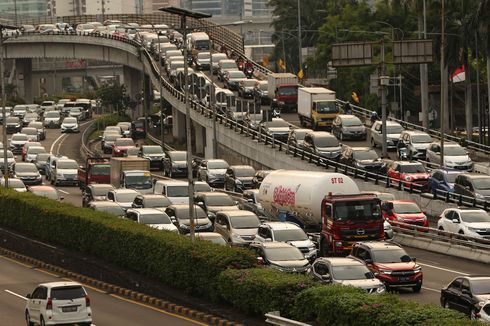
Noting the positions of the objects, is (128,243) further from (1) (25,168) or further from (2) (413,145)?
(1) (25,168)

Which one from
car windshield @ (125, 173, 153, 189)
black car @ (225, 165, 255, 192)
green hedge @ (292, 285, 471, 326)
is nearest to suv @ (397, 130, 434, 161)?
black car @ (225, 165, 255, 192)

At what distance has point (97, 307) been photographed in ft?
138

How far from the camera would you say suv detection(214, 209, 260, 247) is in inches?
1974

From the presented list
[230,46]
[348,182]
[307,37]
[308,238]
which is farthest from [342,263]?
[307,37]

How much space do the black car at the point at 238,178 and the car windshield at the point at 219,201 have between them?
11112mm

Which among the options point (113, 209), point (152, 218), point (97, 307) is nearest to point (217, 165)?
point (113, 209)

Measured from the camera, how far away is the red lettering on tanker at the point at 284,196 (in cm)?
5390

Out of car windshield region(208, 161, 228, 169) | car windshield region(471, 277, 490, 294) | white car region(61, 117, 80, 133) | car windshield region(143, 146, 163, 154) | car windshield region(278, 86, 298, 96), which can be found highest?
car windshield region(278, 86, 298, 96)

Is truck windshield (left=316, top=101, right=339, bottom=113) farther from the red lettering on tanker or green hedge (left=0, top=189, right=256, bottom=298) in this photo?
the red lettering on tanker

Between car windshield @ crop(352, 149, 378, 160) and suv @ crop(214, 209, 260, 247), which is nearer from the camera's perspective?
suv @ crop(214, 209, 260, 247)

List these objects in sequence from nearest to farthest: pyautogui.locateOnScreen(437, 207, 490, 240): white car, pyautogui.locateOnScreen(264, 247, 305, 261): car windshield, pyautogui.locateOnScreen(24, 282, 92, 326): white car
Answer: pyautogui.locateOnScreen(24, 282, 92, 326): white car < pyautogui.locateOnScreen(264, 247, 305, 261): car windshield < pyautogui.locateOnScreen(437, 207, 490, 240): white car

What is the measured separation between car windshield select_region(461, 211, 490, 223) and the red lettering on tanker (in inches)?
251

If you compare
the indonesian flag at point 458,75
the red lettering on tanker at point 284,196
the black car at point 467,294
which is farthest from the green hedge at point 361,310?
the indonesian flag at point 458,75

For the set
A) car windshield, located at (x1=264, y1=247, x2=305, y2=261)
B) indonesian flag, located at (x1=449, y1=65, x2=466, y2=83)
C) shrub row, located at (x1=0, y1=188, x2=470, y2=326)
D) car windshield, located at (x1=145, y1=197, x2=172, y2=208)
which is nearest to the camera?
shrub row, located at (x1=0, y1=188, x2=470, y2=326)
